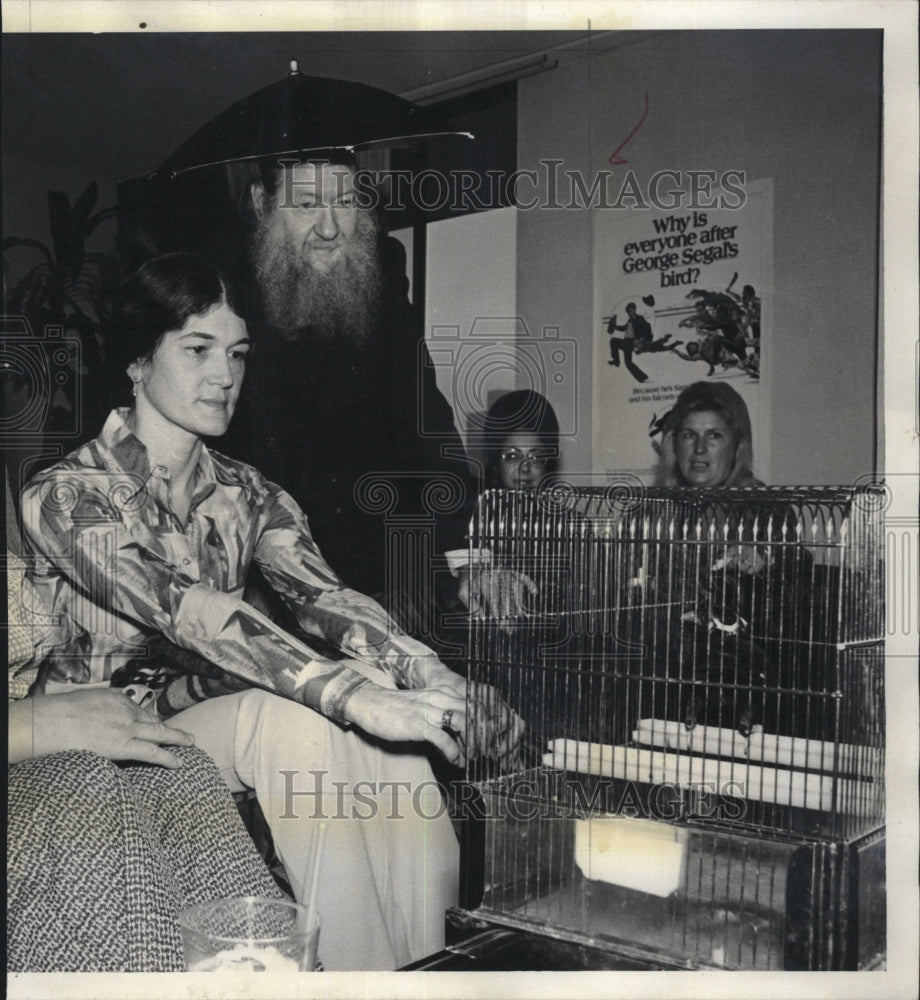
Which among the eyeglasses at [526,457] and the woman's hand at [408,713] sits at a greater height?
the eyeglasses at [526,457]

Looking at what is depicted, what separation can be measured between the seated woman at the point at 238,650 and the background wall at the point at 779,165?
602 mm

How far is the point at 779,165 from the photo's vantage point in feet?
6.77

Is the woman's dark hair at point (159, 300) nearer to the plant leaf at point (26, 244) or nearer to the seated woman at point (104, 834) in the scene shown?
the plant leaf at point (26, 244)

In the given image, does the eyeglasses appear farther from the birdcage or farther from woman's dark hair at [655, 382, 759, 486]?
woman's dark hair at [655, 382, 759, 486]

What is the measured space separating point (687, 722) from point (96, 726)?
1.18m

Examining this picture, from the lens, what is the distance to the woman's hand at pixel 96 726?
2.10 m

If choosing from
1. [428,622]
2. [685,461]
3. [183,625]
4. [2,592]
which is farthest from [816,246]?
[2,592]

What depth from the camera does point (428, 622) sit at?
2131 mm

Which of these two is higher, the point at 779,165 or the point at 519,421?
the point at 779,165

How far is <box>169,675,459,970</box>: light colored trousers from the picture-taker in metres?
2.12

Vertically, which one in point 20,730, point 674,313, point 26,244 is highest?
point 26,244

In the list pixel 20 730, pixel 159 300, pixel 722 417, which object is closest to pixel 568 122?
pixel 722 417

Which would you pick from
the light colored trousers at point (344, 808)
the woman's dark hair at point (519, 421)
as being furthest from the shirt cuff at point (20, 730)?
the woman's dark hair at point (519, 421)

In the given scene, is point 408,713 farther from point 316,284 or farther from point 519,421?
point 316,284
